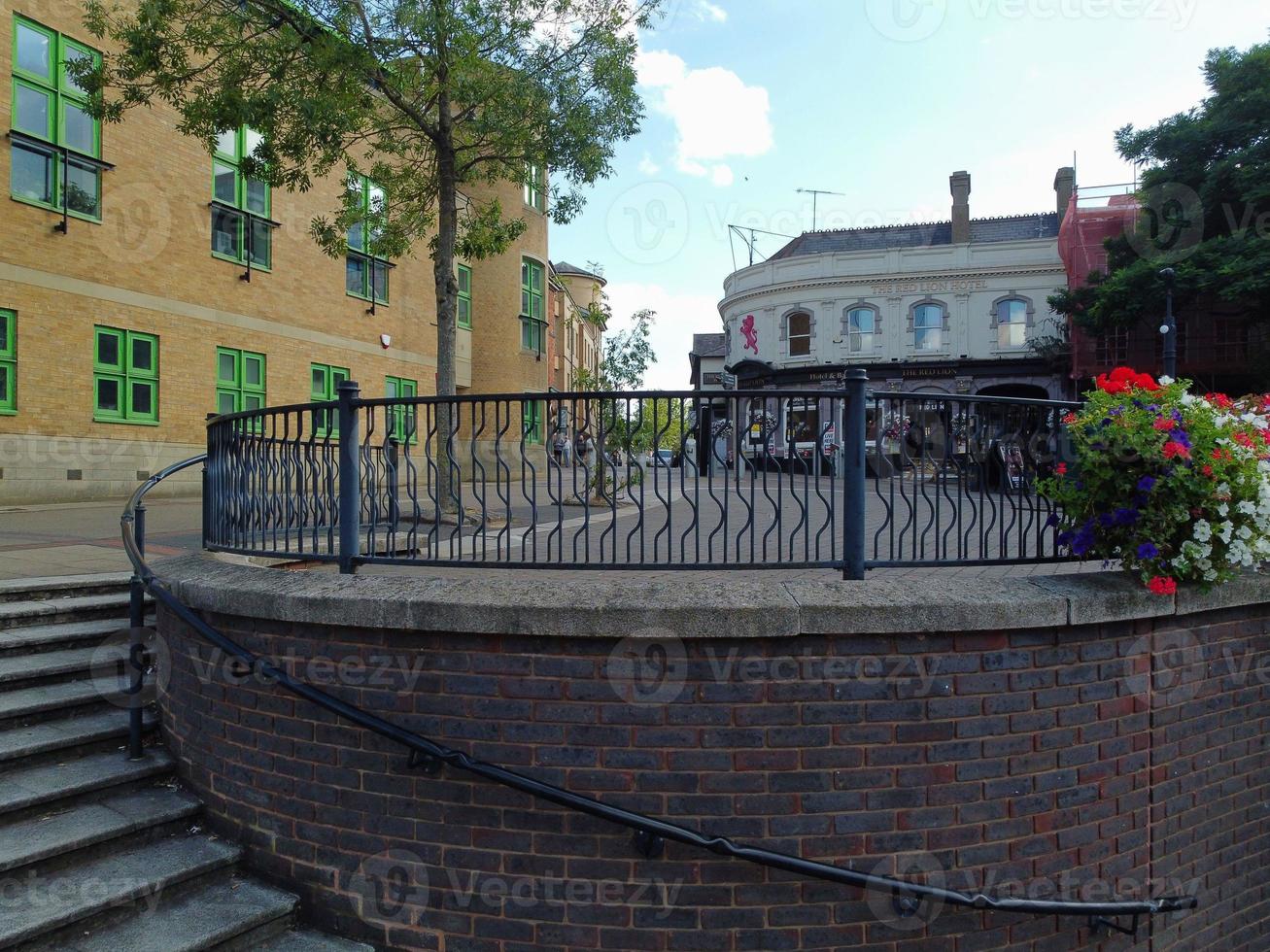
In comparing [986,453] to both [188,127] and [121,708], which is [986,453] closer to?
[121,708]

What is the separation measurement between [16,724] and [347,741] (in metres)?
2.07

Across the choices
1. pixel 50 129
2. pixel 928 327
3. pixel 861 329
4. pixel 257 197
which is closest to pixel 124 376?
pixel 50 129

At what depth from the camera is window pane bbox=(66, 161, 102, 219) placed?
13.3 meters

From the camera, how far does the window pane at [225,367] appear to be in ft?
54.0

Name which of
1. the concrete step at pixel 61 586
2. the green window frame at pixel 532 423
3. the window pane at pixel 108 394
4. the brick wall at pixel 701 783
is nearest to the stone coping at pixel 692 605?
the brick wall at pixel 701 783

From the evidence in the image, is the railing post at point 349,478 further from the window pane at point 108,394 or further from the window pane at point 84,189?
the window pane at point 84,189

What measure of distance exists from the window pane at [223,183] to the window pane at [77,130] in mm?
2516

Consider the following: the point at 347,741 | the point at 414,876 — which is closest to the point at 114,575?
the point at 347,741

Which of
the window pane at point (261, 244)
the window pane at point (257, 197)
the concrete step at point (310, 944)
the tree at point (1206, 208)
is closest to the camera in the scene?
the concrete step at point (310, 944)

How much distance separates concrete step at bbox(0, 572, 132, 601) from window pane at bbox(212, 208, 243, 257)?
1255 cm

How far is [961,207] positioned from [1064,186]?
4.79 metres

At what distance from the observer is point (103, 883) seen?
137 inches

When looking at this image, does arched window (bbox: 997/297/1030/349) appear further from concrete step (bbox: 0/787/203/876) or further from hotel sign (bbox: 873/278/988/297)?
concrete step (bbox: 0/787/203/876)

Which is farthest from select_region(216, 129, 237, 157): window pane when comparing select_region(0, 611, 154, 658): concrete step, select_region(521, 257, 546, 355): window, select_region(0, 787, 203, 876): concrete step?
select_region(0, 787, 203, 876): concrete step
